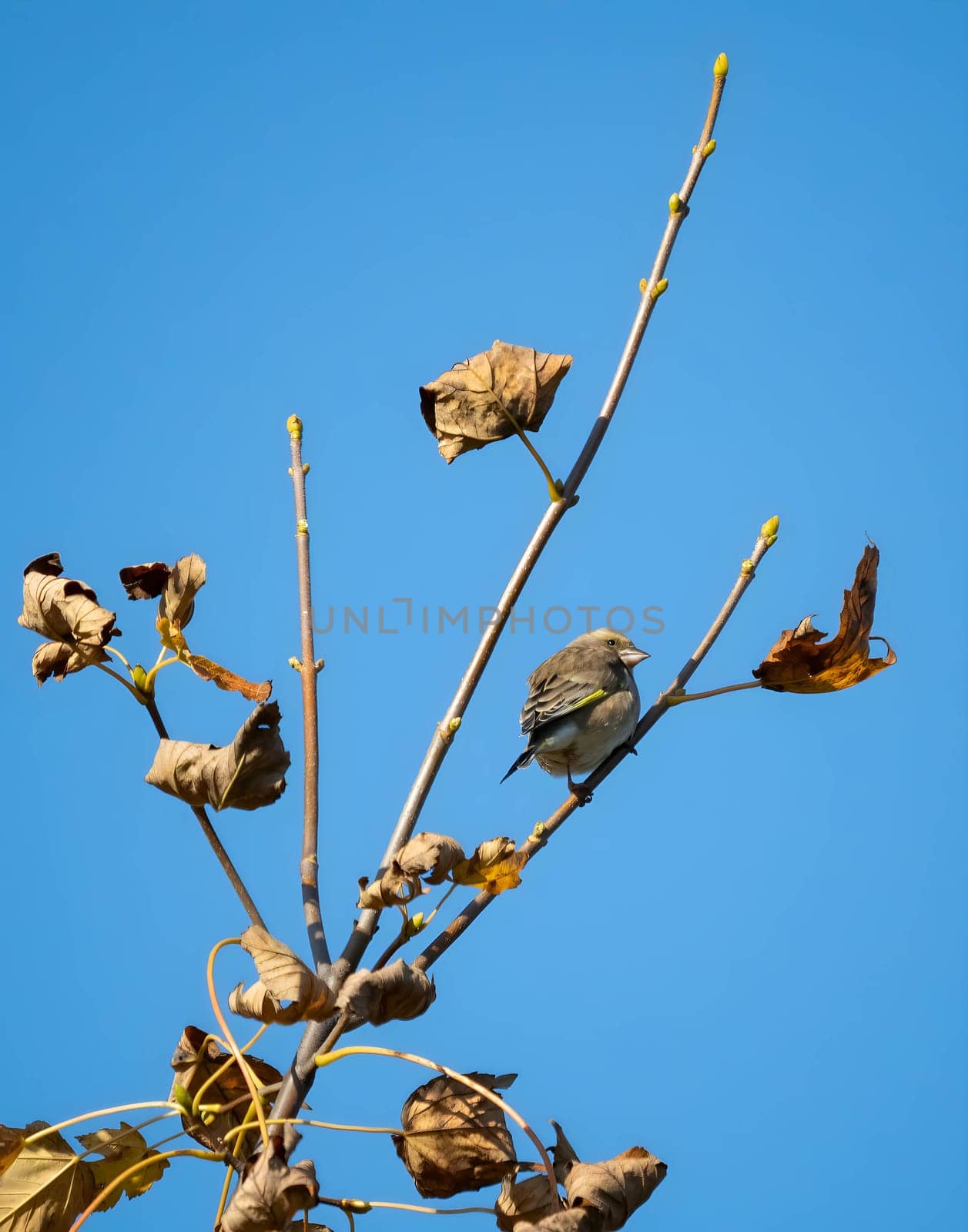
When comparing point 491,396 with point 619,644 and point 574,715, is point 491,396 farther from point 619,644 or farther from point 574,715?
point 619,644

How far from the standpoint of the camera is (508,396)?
2.77 metres

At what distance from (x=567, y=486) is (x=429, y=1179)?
1.46 meters

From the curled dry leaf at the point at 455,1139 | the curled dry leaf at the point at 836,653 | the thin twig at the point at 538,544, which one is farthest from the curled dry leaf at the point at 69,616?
the curled dry leaf at the point at 836,653

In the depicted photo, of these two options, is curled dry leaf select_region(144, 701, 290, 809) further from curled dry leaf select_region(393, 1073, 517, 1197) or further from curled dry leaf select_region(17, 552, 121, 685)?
curled dry leaf select_region(393, 1073, 517, 1197)

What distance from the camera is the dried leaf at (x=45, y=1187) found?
2.16m

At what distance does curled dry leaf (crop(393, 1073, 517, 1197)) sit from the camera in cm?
221

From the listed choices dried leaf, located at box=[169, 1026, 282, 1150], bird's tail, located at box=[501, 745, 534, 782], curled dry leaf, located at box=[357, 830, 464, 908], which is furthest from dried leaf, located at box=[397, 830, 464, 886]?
bird's tail, located at box=[501, 745, 534, 782]

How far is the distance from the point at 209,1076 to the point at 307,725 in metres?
0.80

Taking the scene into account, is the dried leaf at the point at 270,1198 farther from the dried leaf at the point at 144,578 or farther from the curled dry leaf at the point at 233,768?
the dried leaf at the point at 144,578

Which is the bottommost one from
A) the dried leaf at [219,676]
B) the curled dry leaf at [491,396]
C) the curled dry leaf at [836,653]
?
the curled dry leaf at [836,653]

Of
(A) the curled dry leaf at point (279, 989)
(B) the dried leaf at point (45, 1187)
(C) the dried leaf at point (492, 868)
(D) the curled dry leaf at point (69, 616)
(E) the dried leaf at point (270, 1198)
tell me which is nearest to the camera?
(E) the dried leaf at point (270, 1198)

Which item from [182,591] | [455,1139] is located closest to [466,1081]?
[455,1139]

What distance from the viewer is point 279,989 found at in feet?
6.29

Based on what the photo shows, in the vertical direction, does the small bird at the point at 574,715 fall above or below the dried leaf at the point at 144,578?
above
